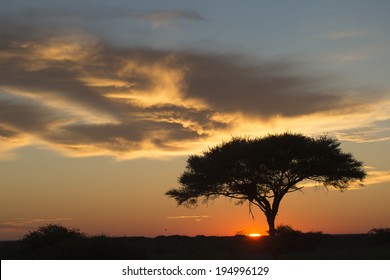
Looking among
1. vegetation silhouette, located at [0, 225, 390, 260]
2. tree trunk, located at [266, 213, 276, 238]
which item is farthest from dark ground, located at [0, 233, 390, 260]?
tree trunk, located at [266, 213, 276, 238]

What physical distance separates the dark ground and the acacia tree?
14.6ft

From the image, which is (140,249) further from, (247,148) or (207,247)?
(247,148)

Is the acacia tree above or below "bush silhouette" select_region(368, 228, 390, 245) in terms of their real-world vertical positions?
above

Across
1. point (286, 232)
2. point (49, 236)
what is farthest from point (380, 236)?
point (49, 236)

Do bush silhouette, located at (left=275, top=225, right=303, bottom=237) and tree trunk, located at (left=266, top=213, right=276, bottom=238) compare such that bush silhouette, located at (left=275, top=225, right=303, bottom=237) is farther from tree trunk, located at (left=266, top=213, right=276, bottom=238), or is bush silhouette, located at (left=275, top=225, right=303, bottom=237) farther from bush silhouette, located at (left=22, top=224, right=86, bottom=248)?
bush silhouette, located at (left=22, top=224, right=86, bottom=248)

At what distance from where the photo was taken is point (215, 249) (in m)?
46.0

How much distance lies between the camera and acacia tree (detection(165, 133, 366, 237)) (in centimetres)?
5669

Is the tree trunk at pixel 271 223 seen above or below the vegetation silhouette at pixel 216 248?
above

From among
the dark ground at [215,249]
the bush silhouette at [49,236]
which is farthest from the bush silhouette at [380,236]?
the bush silhouette at [49,236]

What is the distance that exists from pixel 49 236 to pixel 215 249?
38.6 feet

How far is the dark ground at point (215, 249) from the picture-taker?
36.0 meters

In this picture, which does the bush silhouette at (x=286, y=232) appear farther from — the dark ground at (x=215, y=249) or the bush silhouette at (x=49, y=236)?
the bush silhouette at (x=49, y=236)

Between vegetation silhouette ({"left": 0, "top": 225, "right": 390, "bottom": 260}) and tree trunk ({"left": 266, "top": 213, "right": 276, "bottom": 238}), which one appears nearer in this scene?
vegetation silhouette ({"left": 0, "top": 225, "right": 390, "bottom": 260})

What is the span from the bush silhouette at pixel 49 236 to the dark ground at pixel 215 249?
0.11m
